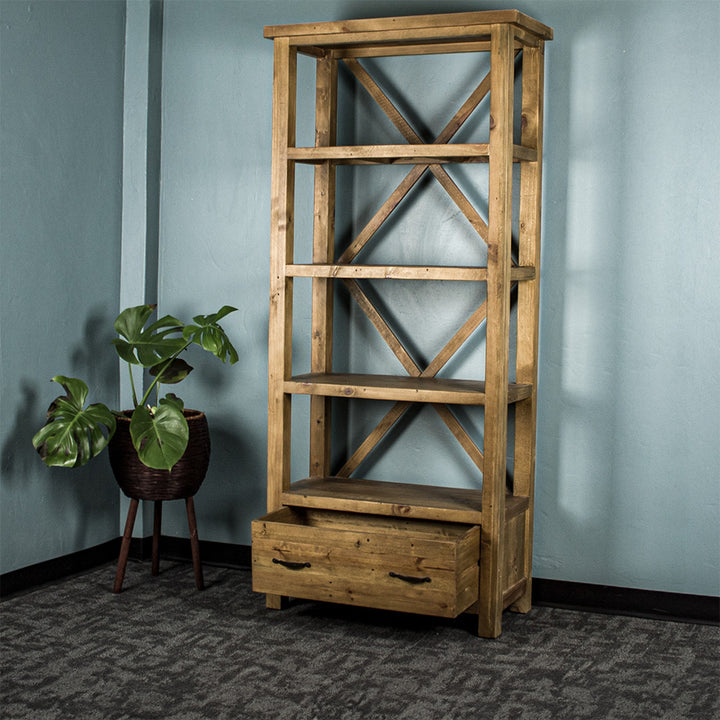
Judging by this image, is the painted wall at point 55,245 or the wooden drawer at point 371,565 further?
the painted wall at point 55,245

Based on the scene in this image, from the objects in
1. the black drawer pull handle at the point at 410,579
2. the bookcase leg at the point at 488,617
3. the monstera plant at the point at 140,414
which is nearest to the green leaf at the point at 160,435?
the monstera plant at the point at 140,414

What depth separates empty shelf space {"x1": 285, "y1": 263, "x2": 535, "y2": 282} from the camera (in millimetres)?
3354

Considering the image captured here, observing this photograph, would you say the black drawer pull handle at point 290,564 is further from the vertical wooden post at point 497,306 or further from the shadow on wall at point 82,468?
the shadow on wall at point 82,468

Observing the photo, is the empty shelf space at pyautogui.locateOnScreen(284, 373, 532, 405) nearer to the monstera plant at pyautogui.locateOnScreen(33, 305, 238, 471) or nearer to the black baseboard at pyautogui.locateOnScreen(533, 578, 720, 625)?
the monstera plant at pyautogui.locateOnScreen(33, 305, 238, 471)

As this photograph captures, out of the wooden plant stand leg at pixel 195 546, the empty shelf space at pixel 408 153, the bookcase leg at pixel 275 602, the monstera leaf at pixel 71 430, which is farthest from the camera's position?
the wooden plant stand leg at pixel 195 546

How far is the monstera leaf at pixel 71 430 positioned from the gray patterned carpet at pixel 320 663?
0.56m

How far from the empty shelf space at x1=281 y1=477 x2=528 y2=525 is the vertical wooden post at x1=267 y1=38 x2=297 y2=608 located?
134mm

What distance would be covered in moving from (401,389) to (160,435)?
0.88 meters

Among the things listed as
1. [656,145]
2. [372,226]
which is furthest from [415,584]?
[656,145]

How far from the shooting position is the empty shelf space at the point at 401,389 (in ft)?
11.2

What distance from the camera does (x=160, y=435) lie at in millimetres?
3617

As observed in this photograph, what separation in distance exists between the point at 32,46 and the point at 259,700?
2520 millimetres

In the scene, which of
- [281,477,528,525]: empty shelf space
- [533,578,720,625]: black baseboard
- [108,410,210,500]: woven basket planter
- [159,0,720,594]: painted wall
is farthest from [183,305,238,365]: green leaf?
[533,578,720,625]: black baseboard

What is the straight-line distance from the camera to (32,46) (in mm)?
3818
